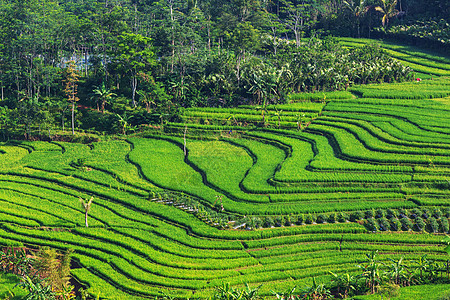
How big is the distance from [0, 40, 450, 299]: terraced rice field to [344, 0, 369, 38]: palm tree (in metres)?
26.2

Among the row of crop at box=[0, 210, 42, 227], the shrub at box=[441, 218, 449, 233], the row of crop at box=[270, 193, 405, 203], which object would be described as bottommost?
the shrub at box=[441, 218, 449, 233]

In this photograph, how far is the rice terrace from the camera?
113ft

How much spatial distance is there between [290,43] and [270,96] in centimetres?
2034

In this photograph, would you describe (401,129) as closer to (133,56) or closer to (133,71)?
(133,71)

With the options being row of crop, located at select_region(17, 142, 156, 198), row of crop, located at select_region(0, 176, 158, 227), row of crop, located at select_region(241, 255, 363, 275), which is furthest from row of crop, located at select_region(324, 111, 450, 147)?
row of crop, located at select_region(0, 176, 158, 227)

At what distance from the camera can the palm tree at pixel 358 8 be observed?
8831 centimetres

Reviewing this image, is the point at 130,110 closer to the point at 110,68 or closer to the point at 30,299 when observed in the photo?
the point at 110,68

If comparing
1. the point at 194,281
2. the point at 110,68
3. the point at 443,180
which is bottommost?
the point at 194,281

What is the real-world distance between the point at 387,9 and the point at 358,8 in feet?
15.3

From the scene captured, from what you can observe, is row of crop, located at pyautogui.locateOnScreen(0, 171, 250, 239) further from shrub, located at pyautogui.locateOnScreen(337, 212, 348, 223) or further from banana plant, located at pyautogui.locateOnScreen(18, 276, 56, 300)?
banana plant, located at pyautogui.locateOnScreen(18, 276, 56, 300)

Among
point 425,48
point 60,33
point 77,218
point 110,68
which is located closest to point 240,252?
point 77,218

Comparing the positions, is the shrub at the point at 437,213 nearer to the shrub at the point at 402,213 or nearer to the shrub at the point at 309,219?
the shrub at the point at 402,213

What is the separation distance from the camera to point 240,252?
38.3m

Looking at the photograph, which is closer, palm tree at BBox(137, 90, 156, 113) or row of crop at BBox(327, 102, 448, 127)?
row of crop at BBox(327, 102, 448, 127)
